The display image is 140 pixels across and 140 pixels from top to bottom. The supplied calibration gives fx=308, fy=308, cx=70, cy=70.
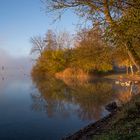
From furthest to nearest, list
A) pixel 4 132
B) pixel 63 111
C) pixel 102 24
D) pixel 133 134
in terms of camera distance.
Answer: pixel 63 111 < pixel 4 132 < pixel 102 24 < pixel 133 134

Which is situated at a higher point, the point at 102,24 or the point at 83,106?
the point at 102,24

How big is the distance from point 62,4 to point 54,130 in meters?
8.74

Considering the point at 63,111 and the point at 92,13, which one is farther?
the point at 63,111

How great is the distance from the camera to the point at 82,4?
1019 centimetres

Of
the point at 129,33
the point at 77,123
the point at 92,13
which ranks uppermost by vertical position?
the point at 92,13

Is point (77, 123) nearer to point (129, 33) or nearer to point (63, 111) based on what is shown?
point (63, 111)

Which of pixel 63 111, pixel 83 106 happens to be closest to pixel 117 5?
pixel 63 111

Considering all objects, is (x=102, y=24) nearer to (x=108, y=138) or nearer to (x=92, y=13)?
(x=92, y=13)

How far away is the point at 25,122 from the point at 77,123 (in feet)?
10.9

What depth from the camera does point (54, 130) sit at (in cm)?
1712

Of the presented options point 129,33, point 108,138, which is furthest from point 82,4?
point 108,138

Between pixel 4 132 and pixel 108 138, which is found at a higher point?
pixel 108 138

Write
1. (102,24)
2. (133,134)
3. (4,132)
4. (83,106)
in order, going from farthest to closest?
(83,106)
(4,132)
(102,24)
(133,134)

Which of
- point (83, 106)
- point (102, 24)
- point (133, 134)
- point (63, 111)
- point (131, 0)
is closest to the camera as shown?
point (133, 134)
